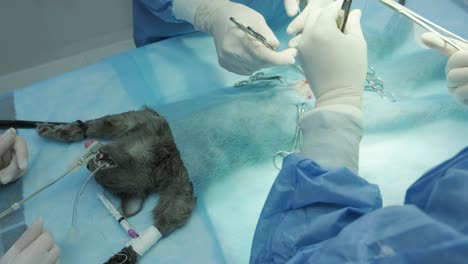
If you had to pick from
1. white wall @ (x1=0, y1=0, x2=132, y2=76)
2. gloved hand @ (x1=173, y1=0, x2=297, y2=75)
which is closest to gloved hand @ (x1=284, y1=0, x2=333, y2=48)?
gloved hand @ (x1=173, y1=0, x2=297, y2=75)

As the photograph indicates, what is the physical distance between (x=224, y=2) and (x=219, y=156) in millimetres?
697

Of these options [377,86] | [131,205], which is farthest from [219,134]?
[377,86]

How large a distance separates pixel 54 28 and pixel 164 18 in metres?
1.14

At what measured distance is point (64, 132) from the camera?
1.37 meters

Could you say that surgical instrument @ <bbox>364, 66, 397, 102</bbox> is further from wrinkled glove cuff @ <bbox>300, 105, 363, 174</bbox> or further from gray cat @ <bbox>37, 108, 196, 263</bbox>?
gray cat @ <bbox>37, 108, 196, 263</bbox>

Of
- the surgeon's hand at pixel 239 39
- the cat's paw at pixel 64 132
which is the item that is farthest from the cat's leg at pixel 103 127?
the surgeon's hand at pixel 239 39

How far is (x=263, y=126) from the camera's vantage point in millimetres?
1326

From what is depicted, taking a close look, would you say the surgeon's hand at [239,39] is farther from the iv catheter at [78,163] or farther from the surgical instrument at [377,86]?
Answer: the iv catheter at [78,163]

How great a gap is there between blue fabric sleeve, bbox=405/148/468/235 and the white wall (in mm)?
2472

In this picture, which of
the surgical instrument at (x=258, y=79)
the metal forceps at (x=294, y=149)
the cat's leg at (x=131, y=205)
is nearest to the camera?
the cat's leg at (x=131, y=205)

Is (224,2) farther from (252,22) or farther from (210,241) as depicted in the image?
(210,241)

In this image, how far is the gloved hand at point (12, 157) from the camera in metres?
1.23

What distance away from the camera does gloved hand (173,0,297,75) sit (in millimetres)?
1250

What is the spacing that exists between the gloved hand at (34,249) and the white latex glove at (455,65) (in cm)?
125
